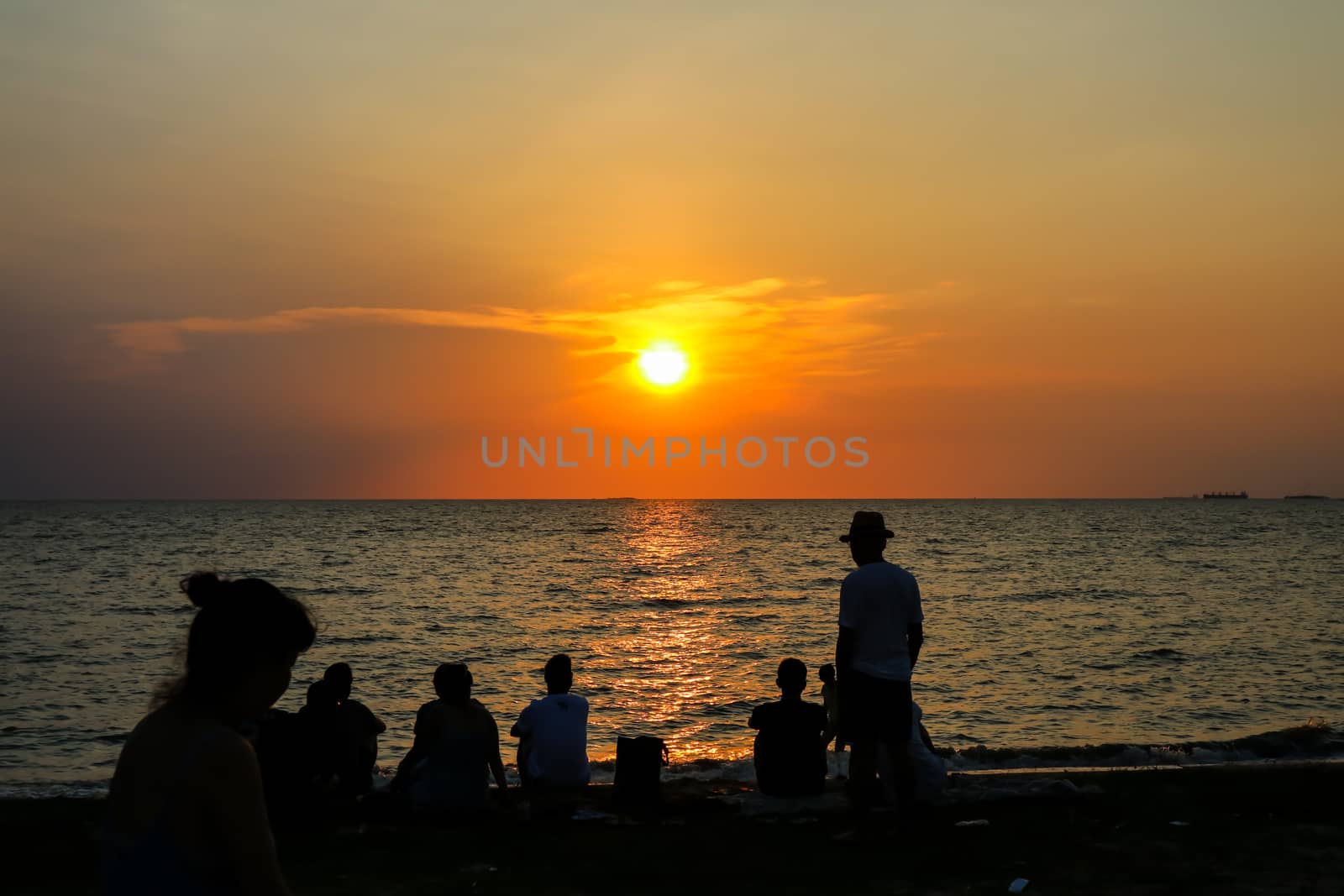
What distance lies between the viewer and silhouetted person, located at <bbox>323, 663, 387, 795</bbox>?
9602mm

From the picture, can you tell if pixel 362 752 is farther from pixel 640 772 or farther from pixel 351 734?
pixel 640 772

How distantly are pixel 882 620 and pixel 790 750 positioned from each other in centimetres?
175

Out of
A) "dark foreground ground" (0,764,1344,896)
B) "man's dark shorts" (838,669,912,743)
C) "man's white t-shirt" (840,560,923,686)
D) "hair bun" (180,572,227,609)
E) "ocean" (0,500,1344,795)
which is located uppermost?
"hair bun" (180,572,227,609)

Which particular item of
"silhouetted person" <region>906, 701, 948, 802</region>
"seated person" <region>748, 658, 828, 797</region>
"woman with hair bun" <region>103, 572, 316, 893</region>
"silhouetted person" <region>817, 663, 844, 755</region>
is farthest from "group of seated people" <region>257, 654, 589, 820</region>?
"woman with hair bun" <region>103, 572, 316, 893</region>

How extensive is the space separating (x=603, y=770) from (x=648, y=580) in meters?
38.7

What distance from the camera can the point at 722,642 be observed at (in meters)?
28.8

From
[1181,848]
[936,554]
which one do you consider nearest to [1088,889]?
[1181,848]

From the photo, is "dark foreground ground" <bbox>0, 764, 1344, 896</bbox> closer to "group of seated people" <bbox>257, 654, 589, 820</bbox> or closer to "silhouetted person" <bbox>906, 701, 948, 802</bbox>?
"silhouetted person" <bbox>906, 701, 948, 802</bbox>

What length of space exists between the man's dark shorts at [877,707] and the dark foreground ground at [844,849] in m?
0.68

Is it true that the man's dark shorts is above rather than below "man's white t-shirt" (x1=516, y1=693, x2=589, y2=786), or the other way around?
above

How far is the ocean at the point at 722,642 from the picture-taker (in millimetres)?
16969

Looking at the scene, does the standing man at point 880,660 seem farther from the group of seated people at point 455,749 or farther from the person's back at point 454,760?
the person's back at point 454,760

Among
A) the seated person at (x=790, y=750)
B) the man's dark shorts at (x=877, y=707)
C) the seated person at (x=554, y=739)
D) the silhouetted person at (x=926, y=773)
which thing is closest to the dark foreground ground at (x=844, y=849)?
the silhouetted person at (x=926, y=773)

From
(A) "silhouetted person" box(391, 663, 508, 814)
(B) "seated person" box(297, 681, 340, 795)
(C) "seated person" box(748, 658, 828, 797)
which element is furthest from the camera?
(C) "seated person" box(748, 658, 828, 797)
